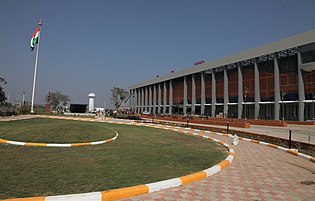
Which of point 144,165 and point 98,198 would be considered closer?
point 98,198

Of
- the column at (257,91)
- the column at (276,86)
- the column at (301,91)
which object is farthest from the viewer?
the column at (257,91)

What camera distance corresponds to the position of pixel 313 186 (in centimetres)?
543

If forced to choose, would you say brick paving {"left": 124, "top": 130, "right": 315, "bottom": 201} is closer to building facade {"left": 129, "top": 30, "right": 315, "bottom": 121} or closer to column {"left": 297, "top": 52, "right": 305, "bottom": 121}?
column {"left": 297, "top": 52, "right": 305, "bottom": 121}

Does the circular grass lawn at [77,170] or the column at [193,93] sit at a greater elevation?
the column at [193,93]

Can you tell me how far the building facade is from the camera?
35656 mm

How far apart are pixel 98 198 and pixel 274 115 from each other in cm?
4079

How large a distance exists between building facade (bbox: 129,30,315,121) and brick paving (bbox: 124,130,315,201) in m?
33.3

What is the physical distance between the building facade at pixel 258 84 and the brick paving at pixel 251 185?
109ft

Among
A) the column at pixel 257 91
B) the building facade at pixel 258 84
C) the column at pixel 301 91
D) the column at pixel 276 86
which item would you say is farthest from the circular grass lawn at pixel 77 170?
the column at pixel 257 91

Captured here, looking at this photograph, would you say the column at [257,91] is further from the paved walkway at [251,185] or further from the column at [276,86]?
the paved walkway at [251,185]

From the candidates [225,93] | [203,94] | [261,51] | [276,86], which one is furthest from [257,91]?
[203,94]

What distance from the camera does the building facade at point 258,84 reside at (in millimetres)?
35656

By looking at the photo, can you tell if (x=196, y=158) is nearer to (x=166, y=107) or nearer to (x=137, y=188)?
(x=137, y=188)

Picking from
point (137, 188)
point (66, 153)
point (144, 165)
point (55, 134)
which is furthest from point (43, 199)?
point (55, 134)
